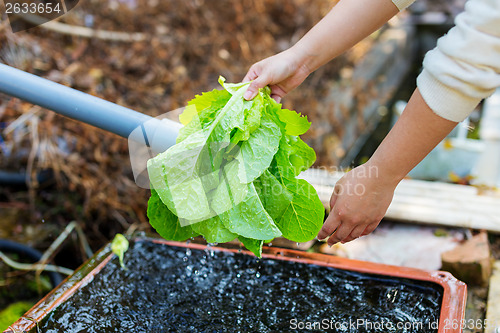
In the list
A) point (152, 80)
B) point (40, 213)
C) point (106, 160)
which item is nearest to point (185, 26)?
point (152, 80)

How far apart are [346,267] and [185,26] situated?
14.2ft

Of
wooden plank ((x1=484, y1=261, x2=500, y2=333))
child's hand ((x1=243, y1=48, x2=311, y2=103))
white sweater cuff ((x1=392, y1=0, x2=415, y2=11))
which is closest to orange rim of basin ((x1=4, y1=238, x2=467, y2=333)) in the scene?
wooden plank ((x1=484, y1=261, x2=500, y2=333))

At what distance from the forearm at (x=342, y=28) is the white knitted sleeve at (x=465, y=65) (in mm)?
504

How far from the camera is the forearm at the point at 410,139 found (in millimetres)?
1410

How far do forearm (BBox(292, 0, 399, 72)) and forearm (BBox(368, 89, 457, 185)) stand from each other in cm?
54

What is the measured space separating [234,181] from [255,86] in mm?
432

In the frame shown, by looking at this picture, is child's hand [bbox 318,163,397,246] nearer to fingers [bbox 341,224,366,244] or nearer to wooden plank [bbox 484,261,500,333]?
fingers [bbox 341,224,366,244]

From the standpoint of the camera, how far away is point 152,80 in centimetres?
455

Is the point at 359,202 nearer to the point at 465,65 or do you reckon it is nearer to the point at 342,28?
the point at 465,65

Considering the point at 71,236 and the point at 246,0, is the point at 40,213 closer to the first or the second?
the point at 71,236

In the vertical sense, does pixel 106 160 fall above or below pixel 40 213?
above

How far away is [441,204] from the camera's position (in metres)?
2.93

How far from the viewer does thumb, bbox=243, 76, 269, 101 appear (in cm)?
178

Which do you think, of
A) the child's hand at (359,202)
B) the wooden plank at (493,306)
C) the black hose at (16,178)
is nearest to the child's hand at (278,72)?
the child's hand at (359,202)
